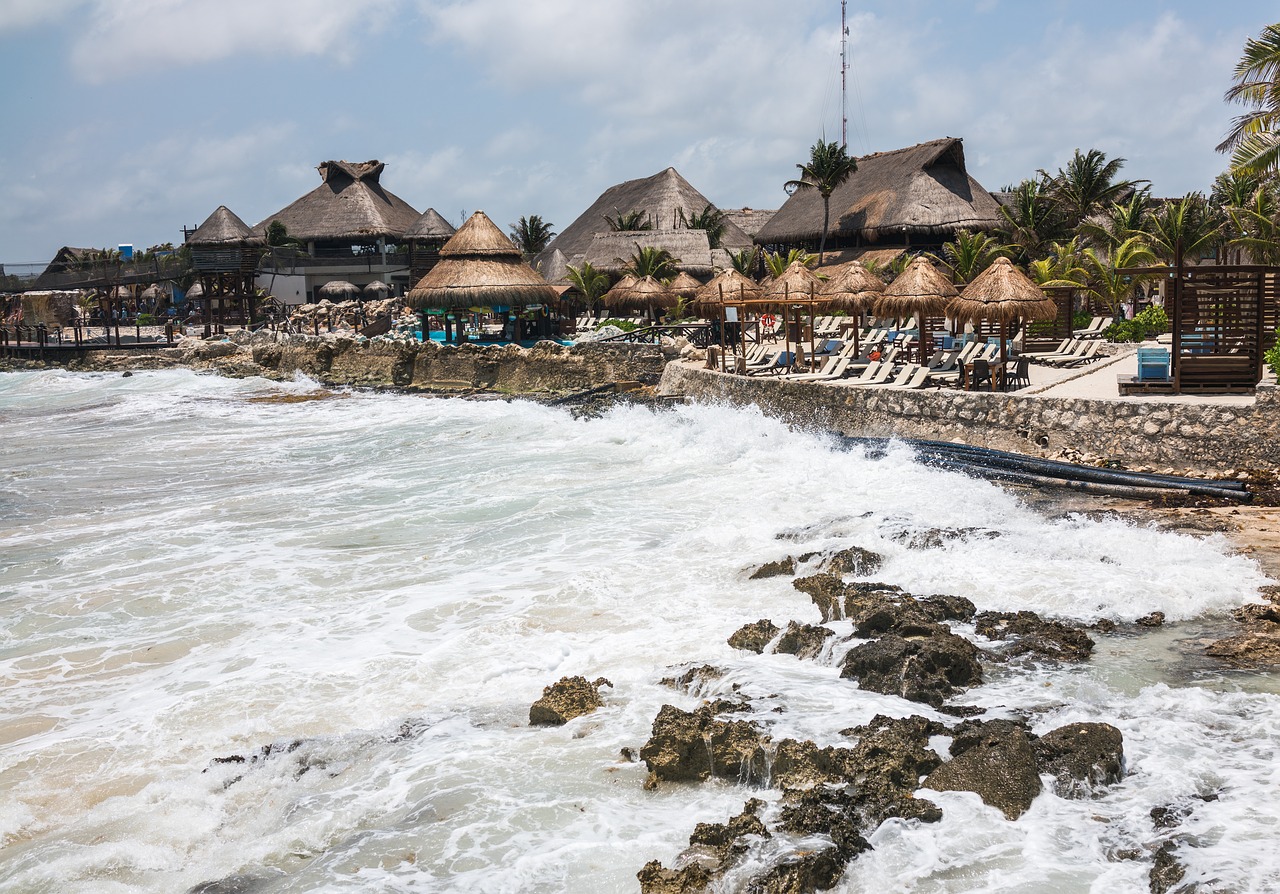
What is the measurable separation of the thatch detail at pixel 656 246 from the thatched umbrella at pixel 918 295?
64.4ft

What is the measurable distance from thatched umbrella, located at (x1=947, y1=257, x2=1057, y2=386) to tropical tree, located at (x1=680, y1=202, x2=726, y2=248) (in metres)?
26.2

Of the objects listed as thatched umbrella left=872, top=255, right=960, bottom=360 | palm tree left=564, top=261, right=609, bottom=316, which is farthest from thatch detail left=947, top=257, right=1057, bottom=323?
palm tree left=564, top=261, right=609, bottom=316

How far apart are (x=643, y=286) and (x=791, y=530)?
69.6ft

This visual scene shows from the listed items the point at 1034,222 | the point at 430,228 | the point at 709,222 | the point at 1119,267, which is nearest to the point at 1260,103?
the point at 1119,267

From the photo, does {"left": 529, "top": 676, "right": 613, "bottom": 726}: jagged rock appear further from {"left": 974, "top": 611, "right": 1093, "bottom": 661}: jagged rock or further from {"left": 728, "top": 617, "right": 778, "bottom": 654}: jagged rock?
{"left": 974, "top": 611, "right": 1093, "bottom": 661}: jagged rock

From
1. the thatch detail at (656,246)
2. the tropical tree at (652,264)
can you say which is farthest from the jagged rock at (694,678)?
the thatch detail at (656,246)

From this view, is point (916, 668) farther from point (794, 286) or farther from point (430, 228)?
point (430, 228)

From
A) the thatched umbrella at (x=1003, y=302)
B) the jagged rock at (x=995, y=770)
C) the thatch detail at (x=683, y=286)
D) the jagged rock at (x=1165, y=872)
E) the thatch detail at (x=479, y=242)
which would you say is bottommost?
the jagged rock at (x=1165, y=872)

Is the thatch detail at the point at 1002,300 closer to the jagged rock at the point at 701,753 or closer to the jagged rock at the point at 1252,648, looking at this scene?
the jagged rock at the point at 1252,648

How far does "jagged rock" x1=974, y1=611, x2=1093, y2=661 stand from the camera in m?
7.57

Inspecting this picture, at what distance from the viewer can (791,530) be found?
37.8 ft

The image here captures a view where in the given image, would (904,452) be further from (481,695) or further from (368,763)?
(368,763)

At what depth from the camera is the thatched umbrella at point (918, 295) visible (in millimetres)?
18750

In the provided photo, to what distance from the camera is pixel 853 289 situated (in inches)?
897
